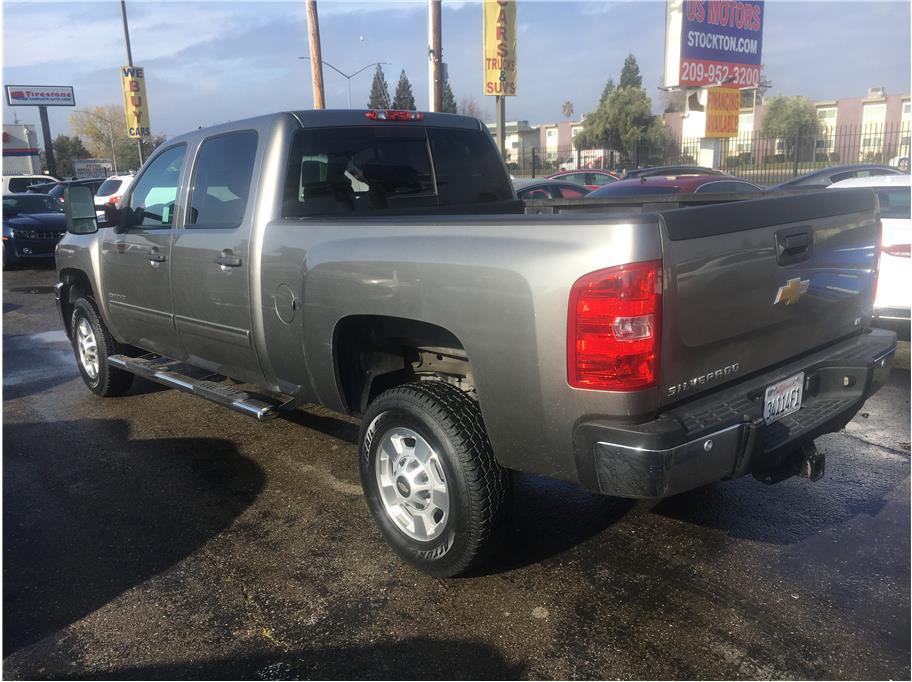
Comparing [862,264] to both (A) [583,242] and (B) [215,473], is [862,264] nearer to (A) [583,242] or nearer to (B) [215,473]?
(A) [583,242]

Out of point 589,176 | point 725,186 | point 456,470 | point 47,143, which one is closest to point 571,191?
point 725,186

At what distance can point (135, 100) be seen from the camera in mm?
33219

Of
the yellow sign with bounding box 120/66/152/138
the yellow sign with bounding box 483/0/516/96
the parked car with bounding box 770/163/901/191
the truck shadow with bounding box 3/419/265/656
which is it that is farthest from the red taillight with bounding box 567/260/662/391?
the yellow sign with bounding box 120/66/152/138

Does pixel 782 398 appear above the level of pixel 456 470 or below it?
above

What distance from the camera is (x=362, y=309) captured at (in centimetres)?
328

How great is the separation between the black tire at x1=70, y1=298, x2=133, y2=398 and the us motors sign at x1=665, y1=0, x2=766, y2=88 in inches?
810

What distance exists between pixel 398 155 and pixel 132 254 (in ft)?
6.59

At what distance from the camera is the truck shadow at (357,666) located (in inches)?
106

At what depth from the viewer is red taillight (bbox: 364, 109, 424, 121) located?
4348mm

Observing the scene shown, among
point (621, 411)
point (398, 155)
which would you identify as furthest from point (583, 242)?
point (398, 155)

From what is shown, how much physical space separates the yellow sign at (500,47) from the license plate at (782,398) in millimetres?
A: 17867

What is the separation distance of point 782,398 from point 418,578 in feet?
5.67

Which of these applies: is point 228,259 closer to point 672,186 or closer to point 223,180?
point 223,180

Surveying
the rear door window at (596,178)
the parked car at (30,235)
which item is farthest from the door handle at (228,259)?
the rear door window at (596,178)
